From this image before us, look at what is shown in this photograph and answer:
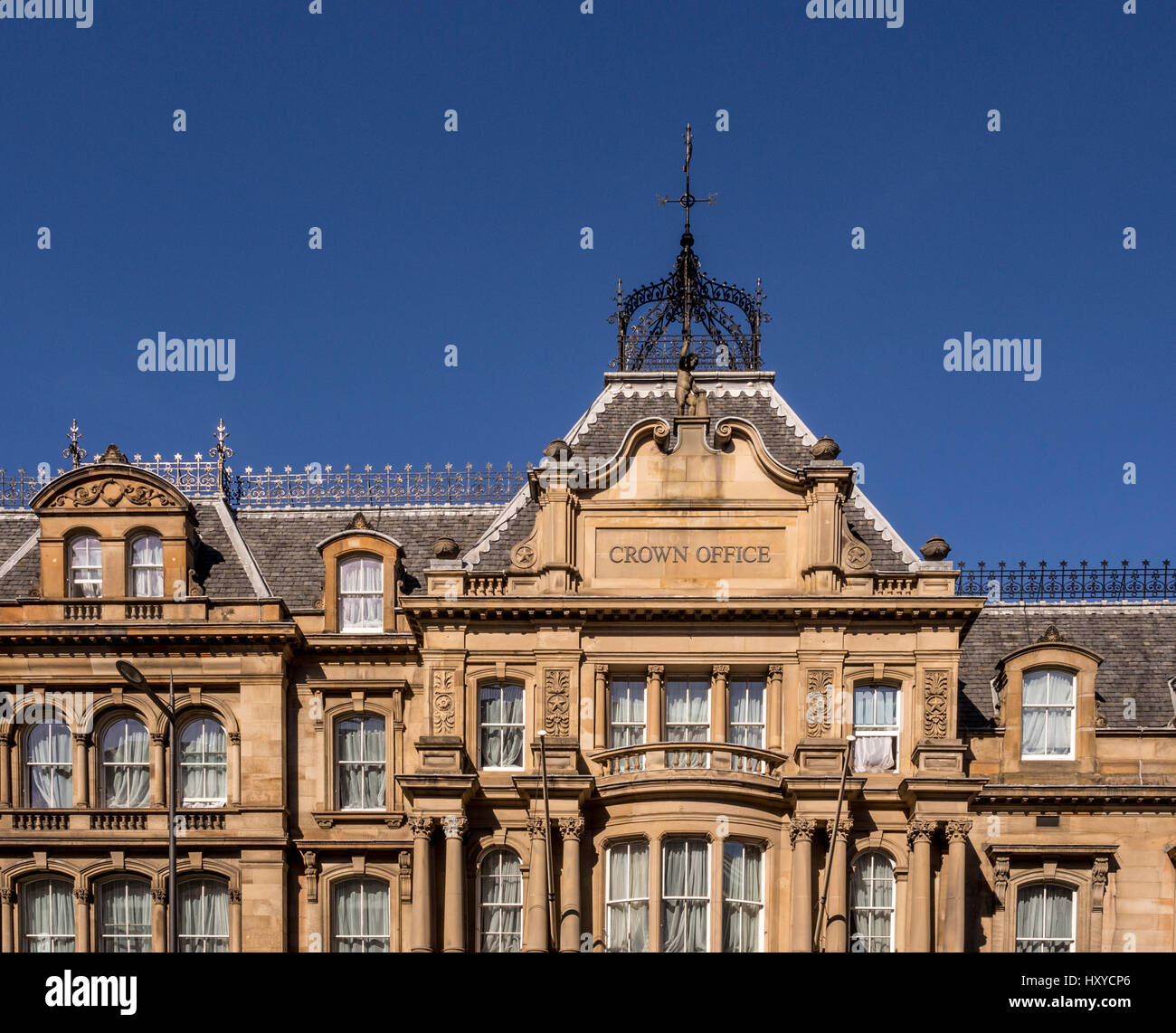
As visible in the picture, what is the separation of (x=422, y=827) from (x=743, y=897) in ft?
22.7

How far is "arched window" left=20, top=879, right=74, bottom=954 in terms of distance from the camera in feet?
119

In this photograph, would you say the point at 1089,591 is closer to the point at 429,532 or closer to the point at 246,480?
the point at 429,532

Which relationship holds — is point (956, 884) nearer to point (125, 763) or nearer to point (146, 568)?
point (125, 763)

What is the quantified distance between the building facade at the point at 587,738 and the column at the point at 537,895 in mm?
58

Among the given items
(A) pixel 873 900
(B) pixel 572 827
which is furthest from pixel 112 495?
(A) pixel 873 900

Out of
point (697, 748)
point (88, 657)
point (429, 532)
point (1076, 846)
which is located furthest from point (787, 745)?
point (88, 657)

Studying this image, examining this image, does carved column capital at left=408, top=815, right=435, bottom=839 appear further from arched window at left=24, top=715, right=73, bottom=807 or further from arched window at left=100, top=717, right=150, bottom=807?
arched window at left=24, top=715, right=73, bottom=807

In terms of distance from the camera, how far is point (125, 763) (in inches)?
1465

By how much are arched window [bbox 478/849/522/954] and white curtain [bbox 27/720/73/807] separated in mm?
9682

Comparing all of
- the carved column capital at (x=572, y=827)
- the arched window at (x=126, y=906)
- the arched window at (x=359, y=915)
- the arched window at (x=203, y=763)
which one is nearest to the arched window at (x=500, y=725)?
the carved column capital at (x=572, y=827)

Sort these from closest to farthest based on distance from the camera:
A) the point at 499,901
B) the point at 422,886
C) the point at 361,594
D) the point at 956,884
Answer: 1. the point at 956,884
2. the point at 422,886
3. the point at 499,901
4. the point at 361,594

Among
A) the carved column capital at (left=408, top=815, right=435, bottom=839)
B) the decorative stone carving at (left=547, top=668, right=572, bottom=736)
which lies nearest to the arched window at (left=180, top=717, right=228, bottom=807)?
the carved column capital at (left=408, top=815, right=435, bottom=839)

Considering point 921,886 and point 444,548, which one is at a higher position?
point 444,548
